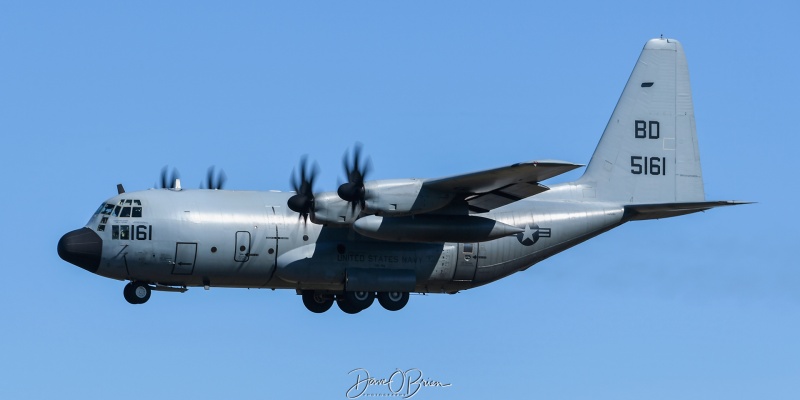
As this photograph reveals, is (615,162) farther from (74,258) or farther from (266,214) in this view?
(74,258)

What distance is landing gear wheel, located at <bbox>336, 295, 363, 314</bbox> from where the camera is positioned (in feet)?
104

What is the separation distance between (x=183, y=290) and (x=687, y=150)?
1293 cm

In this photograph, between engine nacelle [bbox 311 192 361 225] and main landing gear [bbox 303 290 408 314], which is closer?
engine nacelle [bbox 311 192 361 225]

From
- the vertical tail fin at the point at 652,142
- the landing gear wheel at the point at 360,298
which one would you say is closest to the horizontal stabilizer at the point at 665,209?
the vertical tail fin at the point at 652,142

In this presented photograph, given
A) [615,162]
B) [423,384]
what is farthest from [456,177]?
[615,162]

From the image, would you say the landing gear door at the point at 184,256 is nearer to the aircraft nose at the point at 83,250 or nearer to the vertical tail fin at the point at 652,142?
the aircraft nose at the point at 83,250

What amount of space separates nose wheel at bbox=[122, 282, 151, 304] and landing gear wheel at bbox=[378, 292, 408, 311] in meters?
5.41

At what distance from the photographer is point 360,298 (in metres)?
31.5

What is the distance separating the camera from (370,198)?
28.6 m

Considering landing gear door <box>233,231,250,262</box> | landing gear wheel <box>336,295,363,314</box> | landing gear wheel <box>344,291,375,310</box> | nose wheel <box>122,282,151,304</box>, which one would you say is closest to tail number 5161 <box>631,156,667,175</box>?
landing gear wheel <box>344,291,375,310</box>

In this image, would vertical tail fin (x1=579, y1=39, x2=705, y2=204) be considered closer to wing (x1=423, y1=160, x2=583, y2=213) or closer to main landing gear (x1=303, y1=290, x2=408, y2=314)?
wing (x1=423, y1=160, x2=583, y2=213)

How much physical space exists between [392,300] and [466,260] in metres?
1.98

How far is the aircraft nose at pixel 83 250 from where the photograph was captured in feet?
96.7

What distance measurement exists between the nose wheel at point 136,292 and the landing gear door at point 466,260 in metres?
7.08
